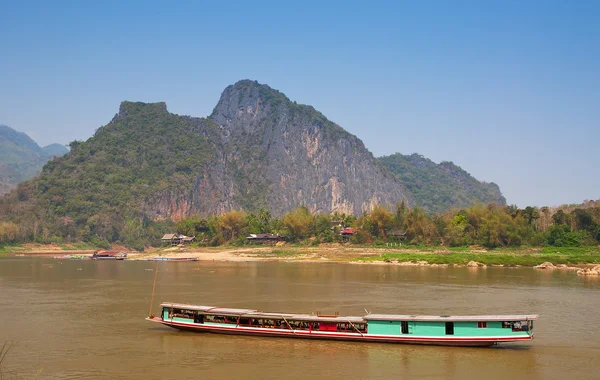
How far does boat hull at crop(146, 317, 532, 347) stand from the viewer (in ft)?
79.8

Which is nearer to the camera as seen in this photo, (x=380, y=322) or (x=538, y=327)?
(x=380, y=322)

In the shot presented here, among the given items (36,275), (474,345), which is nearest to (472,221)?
(36,275)

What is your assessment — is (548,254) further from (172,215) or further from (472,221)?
(172,215)

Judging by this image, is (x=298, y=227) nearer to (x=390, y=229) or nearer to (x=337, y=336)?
(x=390, y=229)

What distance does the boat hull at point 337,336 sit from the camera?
2431cm

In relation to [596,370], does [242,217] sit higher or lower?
higher

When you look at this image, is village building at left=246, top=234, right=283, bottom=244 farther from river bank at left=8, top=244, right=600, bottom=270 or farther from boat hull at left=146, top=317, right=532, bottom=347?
boat hull at left=146, top=317, right=532, bottom=347

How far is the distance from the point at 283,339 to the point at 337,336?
2.55m

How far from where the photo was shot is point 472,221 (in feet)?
314

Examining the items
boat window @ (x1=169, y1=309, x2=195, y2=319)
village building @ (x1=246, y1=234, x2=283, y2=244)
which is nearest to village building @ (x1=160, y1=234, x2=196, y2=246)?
village building @ (x1=246, y1=234, x2=283, y2=244)

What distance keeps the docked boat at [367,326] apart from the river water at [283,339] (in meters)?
0.39

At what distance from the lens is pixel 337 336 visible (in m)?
25.4

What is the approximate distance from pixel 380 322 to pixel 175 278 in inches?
1384

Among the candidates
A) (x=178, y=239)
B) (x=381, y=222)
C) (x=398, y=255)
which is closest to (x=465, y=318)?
(x=398, y=255)
